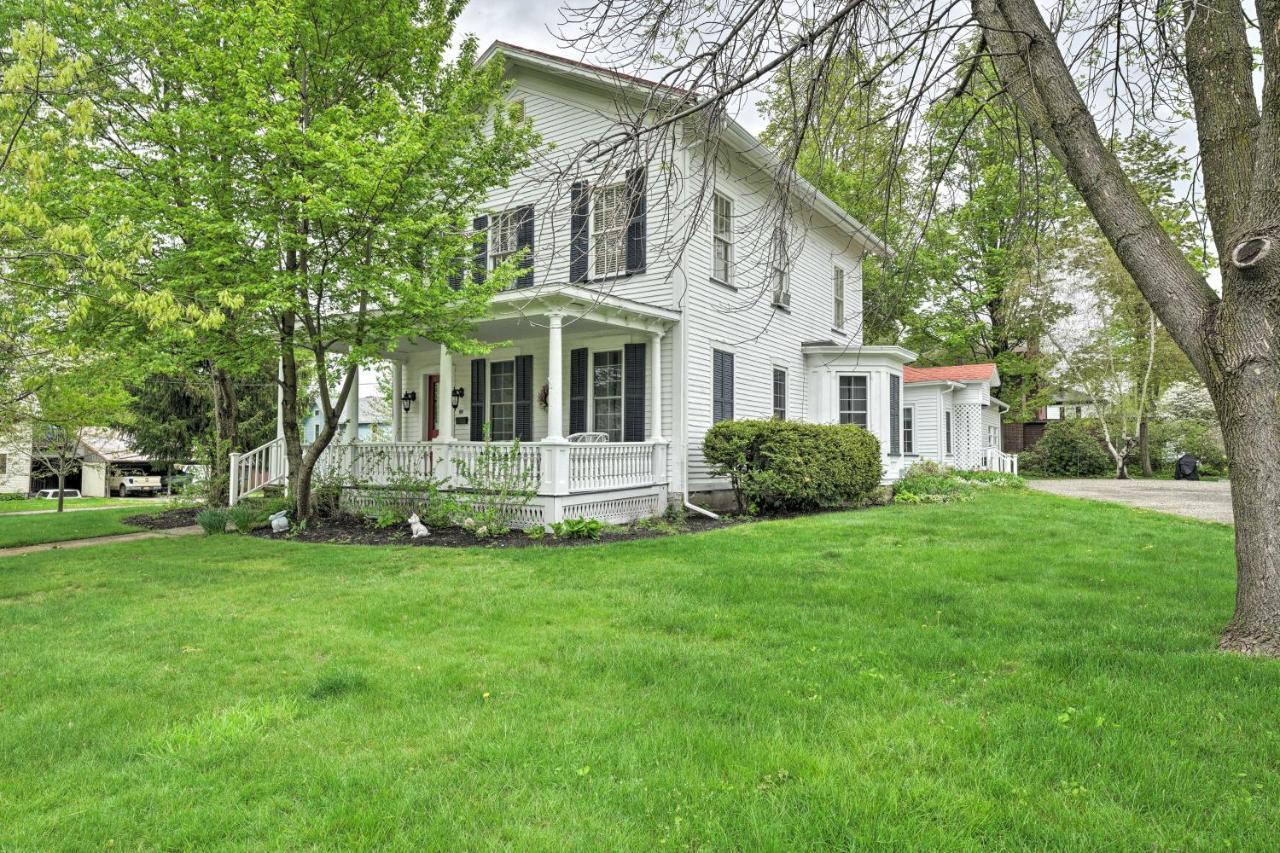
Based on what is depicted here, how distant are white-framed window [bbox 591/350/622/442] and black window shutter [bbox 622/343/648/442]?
0.23 m

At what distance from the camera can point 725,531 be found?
28.8 feet

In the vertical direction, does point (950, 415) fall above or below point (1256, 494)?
above

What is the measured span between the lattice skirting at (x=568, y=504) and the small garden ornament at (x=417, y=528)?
23.6 inches

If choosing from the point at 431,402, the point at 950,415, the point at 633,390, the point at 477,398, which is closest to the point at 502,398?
the point at 477,398

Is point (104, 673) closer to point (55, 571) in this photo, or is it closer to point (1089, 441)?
point (55, 571)

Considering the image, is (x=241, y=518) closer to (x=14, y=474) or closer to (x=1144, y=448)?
(x=1144, y=448)

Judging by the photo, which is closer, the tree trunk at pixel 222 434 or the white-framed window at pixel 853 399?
the tree trunk at pixel 222 434

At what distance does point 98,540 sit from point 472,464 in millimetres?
5302

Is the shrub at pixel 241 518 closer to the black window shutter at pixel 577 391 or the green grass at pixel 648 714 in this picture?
the green grass at pixel 648 714

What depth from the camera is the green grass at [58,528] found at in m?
9.67

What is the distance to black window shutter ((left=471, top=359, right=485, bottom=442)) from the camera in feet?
41.2

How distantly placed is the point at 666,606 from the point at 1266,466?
3.55 meters

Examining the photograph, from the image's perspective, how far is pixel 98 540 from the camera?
31.8ft

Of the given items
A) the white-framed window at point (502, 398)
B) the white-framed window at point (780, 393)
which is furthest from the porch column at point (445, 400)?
the white-framed window at point (780, 393)
